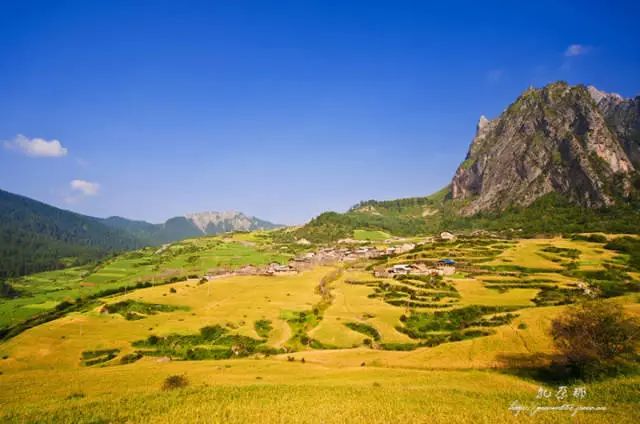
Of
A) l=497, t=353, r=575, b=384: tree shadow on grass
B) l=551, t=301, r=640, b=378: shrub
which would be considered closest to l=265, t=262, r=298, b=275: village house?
l=497, t=353, r=575, b=384: tree shadow on grass

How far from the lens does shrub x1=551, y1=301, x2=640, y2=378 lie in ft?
92.3

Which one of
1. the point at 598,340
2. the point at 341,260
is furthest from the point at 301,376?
the point at 341,260

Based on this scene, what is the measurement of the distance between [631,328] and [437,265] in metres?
→ 95.1

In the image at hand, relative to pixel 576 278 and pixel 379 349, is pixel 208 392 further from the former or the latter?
pixel 576 278

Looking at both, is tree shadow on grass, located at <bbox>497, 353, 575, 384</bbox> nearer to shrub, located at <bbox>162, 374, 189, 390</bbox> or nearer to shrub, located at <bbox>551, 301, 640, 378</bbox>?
shrub, located at <bbox>551, 301, 640, 378</bbox>

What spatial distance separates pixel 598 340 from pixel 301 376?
2856cm

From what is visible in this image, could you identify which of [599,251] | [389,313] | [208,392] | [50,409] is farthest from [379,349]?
[599,251]

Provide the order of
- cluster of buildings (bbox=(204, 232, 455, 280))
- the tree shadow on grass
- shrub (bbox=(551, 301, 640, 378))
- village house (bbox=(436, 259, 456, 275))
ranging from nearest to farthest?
shrub (bbox=(551, 301, 640, 378)) → the tree shadow on grass → village house (bbox=(436, 259, 456, 275)) → cluster of buildings (bbox=(204, 232, 455, 280))

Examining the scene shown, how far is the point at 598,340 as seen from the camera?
29.6m

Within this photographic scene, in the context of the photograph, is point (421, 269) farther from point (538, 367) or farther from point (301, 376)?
point (301, 376)

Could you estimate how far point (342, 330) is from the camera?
2805 inches

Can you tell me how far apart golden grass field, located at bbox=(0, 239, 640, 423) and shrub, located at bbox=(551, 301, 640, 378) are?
3117 mm

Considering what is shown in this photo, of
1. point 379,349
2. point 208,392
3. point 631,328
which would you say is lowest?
point 379,349

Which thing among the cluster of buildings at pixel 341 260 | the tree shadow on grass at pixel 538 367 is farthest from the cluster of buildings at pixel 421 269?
the tree shadow on grass at pixel 538 367
